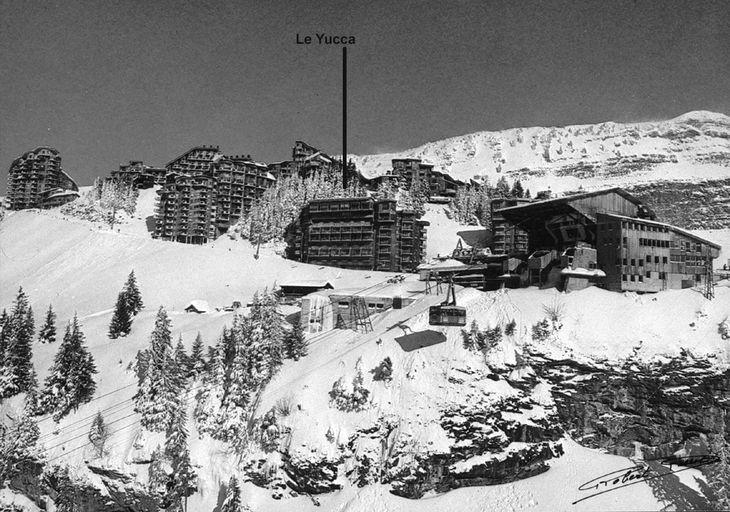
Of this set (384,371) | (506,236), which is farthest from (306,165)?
(384,371)

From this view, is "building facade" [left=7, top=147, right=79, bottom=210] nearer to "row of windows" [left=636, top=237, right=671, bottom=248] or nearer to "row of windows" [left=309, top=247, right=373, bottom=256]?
"row of windows" [left=309, top=247, right=373, bottom=256]

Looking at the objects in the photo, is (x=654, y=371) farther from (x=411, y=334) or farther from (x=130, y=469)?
(x=130, y=469)

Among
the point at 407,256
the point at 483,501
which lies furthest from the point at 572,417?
the point at 407,256

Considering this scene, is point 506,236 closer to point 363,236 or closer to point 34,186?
point 363,236

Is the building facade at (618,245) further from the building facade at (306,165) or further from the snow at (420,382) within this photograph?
the building facade at (306,165)

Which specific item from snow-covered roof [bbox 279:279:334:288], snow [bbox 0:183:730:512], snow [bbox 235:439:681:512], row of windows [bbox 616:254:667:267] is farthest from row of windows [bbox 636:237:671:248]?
snow-covered roof [bbox 279:279:334:288]
